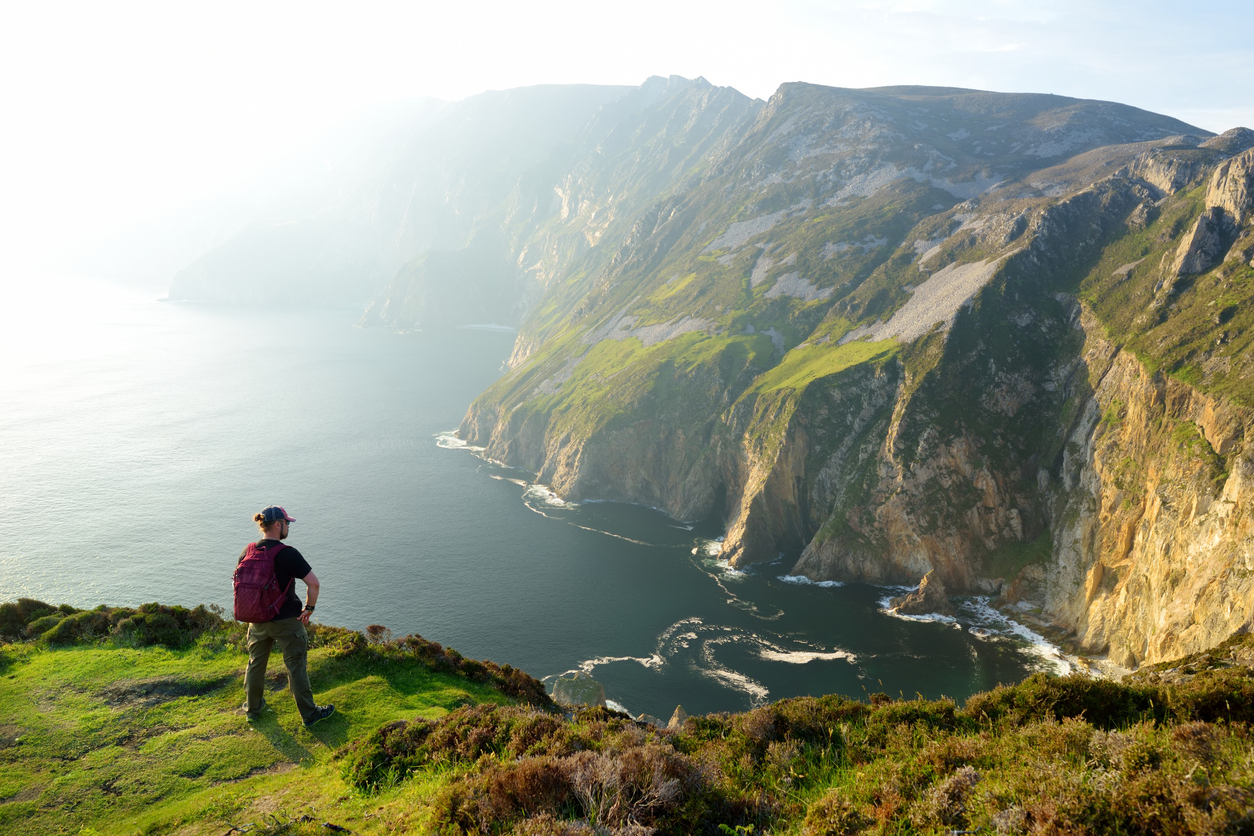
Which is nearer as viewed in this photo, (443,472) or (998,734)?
(998,734)

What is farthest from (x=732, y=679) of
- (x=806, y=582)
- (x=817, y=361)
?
(x=817, y=361)

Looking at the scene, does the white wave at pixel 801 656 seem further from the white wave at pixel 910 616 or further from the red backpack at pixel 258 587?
the red backpack at pixel 258 587

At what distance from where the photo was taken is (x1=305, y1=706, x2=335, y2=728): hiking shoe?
12.9 m

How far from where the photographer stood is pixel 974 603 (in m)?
64.2

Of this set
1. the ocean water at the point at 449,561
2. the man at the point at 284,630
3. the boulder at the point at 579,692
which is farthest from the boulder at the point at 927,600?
the man at the point at 284,630

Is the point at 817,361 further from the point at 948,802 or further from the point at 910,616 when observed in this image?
the point at 948,802

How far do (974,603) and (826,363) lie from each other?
40.5m

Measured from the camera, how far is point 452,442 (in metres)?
134

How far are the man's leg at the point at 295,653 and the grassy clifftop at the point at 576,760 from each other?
0.76 meters

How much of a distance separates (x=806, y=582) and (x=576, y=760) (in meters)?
69.2

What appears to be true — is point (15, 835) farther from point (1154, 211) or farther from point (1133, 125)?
point (1133, 125)

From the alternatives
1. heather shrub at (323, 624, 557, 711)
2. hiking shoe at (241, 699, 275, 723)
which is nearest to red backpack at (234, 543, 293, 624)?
hiking shoe at (241, 699, 275, 723)

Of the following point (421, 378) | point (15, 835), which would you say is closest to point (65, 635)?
point (15, 835)

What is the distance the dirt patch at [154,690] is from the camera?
1384cm
